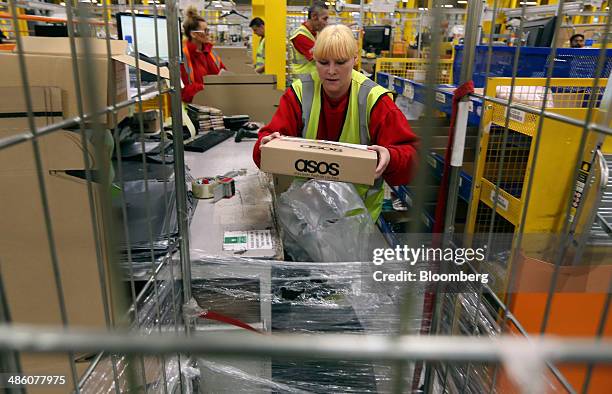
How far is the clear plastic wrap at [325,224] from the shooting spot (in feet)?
4.26

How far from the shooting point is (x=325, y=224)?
52.3 inches

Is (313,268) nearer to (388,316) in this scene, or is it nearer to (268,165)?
(388,316)

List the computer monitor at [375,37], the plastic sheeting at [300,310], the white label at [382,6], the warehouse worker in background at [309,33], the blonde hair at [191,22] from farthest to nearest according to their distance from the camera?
1. the computer monitor at [375,37]
2. the white label at [382,6]
3. the blonde hair at [191,22]
4. the warehouse worker in background at [309,33]
5. the plastic sheeting at [300,310]

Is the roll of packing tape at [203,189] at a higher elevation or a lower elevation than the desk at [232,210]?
higher

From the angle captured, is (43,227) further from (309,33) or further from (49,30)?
(309,33)

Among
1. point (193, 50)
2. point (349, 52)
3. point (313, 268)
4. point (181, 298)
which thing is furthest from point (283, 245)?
point (193, 50)

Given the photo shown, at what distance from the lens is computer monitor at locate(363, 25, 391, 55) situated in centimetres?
598

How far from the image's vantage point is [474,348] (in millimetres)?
240

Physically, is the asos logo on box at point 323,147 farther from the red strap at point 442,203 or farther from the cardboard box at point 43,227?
the cardboard box at point 43,227

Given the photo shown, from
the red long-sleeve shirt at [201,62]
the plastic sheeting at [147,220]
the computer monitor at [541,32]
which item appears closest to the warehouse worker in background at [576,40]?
the computer monitor at [541,32]

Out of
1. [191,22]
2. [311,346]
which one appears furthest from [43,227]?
[191,22]

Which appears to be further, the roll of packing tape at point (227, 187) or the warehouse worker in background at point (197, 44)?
the warehouse worker in background at point (197, 44)

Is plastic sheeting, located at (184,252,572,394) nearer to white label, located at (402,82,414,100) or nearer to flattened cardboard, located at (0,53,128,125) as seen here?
flattened cardboard, located at (0,53,128,125)

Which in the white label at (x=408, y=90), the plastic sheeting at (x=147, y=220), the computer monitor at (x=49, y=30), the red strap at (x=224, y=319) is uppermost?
the computer monitor at (x=49, y=30)
